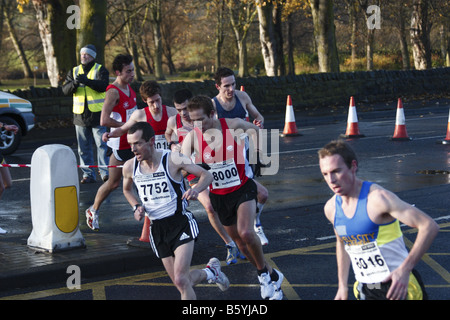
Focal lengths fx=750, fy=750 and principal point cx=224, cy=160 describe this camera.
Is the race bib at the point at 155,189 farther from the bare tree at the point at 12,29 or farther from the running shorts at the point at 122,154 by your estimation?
the bare tree at the point at 12,29

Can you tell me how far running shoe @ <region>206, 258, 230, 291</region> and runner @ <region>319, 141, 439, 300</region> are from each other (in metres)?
1.82

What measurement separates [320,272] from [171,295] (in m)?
1.47

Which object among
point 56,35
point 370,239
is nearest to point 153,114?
point 370,239

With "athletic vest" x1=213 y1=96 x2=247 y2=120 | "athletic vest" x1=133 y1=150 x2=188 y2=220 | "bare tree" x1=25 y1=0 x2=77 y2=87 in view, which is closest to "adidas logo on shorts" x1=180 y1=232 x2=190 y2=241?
"athletic vest" x1=133 y1=150 x2=188 y2=220

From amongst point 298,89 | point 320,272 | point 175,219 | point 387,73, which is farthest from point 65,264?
point 387,73

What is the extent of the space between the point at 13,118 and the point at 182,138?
9962mm

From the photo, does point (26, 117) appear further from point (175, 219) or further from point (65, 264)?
point (175, 219)

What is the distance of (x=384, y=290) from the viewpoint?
4355 millimetres

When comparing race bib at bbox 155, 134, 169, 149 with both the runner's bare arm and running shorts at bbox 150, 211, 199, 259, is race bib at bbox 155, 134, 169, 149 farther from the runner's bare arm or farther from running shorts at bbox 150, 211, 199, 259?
running shorts at bbox 150, 211, 199, 259

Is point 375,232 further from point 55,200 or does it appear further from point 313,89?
point 313,89

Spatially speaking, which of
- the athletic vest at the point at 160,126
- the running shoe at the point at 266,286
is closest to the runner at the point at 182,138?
the athletic vest at the point at 160,126
